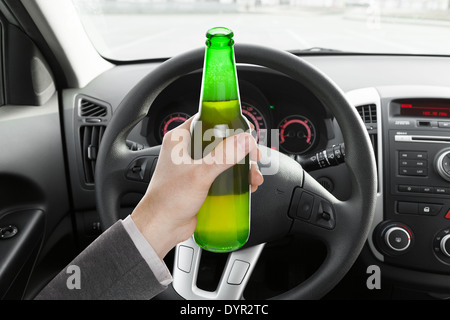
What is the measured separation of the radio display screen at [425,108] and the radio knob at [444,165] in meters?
0.17

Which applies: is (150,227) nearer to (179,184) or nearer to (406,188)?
(179,184)

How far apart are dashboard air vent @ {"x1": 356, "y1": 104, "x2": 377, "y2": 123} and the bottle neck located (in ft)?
3.15

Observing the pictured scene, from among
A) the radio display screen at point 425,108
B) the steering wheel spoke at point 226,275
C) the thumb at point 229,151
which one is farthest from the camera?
the radio display screen at point 425,108

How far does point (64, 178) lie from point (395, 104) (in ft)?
4.34

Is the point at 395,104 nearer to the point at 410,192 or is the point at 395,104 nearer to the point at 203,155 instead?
the point at 410,192

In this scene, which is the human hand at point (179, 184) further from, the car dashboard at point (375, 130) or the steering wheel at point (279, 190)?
the car dashboard at point (375, 130)

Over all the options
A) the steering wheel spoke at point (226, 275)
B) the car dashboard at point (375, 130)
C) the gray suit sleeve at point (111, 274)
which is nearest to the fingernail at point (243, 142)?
the gray suit sleeve at point (111, 274)

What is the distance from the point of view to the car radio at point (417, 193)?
1.61m

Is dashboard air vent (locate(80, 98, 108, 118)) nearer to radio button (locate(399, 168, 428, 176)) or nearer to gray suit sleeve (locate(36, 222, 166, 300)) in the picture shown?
gray suit sleeve (locate(36, 222, 166, 300))

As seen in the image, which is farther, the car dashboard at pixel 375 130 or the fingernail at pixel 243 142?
the car dashboard at pixel 375 130

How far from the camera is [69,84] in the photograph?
1924 mm

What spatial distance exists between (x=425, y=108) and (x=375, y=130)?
21cm

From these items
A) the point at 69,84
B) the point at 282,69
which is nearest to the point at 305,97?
the point at 282,69

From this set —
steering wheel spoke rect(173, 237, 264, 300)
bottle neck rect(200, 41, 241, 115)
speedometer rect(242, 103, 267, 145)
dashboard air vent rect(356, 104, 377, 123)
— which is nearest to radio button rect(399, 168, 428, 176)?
dashboard air vent rect(356, 104, 377, 123)
